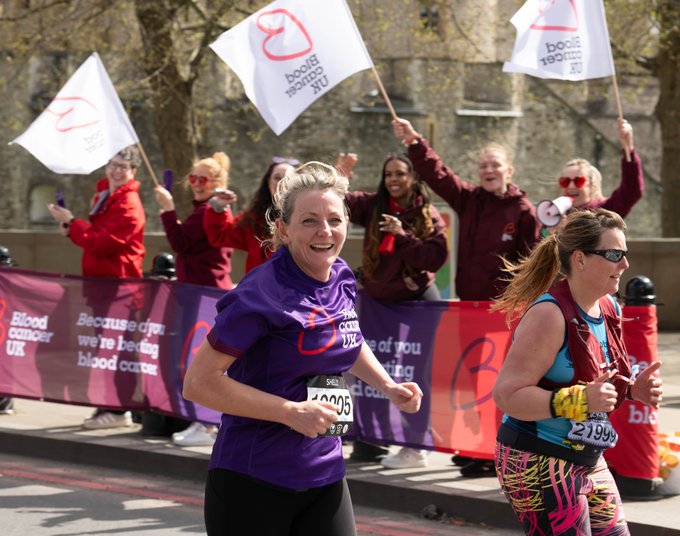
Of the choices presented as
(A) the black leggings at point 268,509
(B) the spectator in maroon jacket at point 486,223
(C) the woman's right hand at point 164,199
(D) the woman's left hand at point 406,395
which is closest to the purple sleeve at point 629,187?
(B) the spectator in maroon jacket at point 486,223

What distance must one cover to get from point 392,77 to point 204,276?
33.5 m

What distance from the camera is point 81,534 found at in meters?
6.85

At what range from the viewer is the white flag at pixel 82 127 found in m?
9.24

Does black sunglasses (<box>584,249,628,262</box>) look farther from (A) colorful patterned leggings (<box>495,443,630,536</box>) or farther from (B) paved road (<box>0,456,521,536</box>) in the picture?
(B) paved road (<box>0,456,521,536</box>)

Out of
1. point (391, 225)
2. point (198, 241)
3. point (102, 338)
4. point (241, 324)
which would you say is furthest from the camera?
point (102, 338)

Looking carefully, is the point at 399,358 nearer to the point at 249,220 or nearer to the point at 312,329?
the point at 249,220

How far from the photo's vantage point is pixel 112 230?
9.19 m

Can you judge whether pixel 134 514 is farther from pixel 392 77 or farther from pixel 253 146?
pixel 392 77

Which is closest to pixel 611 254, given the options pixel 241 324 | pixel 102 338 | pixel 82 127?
pixel 241 324

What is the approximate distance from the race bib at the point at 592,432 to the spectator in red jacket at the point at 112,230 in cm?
544

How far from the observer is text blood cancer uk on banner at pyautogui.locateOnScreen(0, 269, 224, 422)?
882 cm

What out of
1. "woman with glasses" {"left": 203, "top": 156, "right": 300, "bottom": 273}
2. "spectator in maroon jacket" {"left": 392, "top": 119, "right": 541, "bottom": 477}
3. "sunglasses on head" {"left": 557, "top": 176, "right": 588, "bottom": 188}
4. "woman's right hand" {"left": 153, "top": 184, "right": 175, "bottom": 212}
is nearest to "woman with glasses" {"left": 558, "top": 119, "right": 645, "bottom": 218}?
"sunglasses on head" {"left": 557, "top": 176, "right": 588, "bottom": 188}

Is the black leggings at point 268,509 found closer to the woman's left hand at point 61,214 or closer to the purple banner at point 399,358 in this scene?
the purple banner at point 399,358

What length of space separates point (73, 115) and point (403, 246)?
9.59 feet
